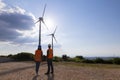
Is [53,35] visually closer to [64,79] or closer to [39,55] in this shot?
[39,55]

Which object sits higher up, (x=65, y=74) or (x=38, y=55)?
(x=38, y=55)

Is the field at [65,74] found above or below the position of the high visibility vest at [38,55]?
below

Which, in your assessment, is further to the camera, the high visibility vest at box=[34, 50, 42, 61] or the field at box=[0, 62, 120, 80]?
the high visibility vest at box=[34, 50, 42, 61]

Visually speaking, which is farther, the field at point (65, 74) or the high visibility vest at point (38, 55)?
the high visibility vest at point (38, 55)

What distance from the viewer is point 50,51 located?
53.8ft

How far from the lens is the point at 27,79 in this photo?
13344 millimetres

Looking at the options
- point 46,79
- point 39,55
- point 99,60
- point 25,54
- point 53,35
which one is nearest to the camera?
point 46,79

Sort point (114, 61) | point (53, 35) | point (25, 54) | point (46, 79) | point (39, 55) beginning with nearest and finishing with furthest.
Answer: point (46, 79) → point (39, 55) → point (114, 61) → point (53, 35) → point (25, 54)

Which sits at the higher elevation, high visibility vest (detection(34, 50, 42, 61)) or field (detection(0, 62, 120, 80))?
high visibility vest (detection(34, 50, 42, 61))

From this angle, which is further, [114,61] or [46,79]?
[114,61]

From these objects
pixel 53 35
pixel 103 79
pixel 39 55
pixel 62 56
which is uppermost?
pixel 53 35

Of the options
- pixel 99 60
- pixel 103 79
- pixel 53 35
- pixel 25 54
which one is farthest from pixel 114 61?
pixel 103 79

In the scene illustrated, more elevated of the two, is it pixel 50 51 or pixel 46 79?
pixel 50 51

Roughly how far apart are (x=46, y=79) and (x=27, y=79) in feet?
3.75
